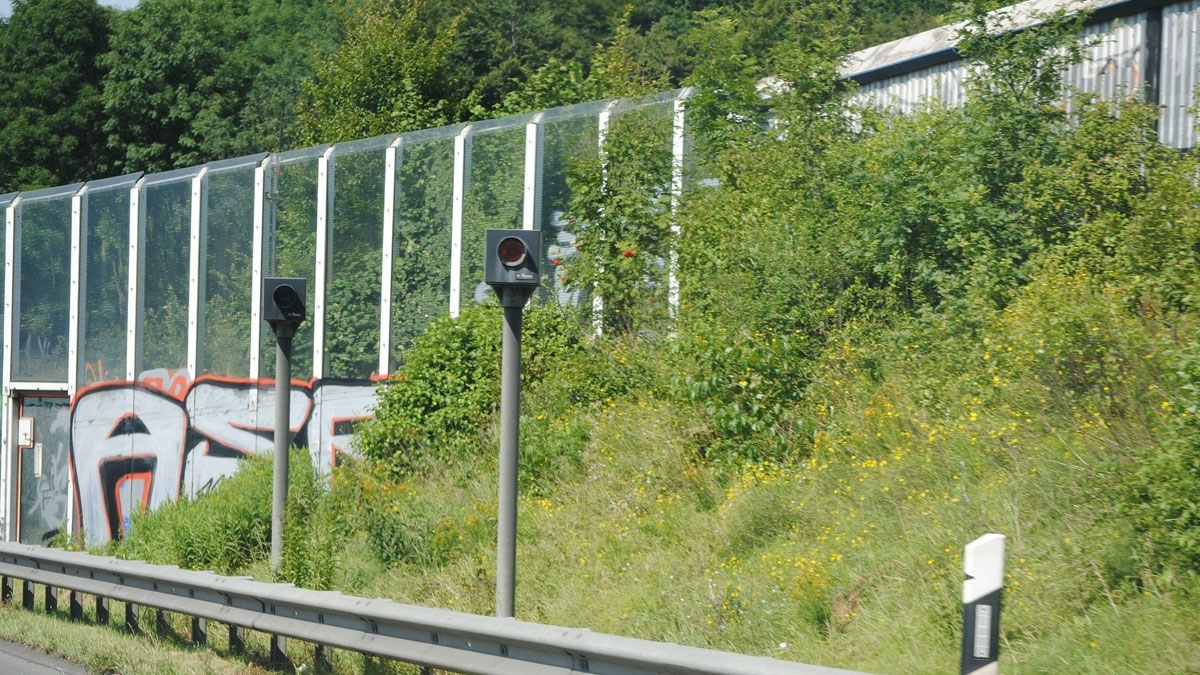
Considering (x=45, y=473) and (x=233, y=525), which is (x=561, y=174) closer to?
(x=233, y=525)

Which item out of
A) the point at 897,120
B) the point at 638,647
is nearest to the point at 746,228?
the point at 897,120

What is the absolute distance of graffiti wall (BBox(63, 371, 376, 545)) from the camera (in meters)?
17.1

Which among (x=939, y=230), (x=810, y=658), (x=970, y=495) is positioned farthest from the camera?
(x=939, y=230)

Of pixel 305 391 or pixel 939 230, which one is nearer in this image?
pixel 939 230

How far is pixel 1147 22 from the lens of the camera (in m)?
12.9

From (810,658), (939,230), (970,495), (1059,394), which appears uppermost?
(939,230)

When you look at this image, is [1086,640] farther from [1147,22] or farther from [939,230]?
[1147,22]

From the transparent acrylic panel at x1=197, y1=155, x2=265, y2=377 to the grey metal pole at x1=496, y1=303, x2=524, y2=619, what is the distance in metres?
11.8

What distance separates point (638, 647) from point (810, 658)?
1586 millimetres

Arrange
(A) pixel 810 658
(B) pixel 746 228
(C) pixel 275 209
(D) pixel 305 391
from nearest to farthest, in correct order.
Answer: (A) pixel 810 658 < (B) pixel 746 228 < (D) pixel 305 391 < (C) pixel 275 209

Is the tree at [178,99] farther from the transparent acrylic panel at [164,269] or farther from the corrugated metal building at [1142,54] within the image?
the corrugated metal building at [1142,54]

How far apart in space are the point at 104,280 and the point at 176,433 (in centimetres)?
364

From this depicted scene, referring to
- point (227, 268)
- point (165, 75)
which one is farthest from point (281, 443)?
point (165, 75)

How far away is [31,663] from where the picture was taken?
9.30 meters
